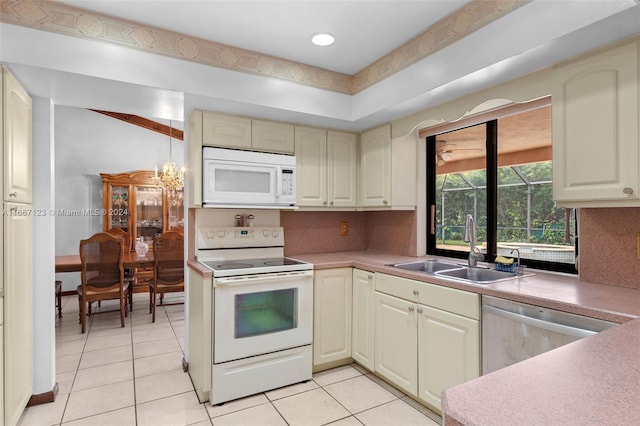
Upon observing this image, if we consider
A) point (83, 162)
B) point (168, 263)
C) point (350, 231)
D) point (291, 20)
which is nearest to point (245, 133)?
point (291, 20)

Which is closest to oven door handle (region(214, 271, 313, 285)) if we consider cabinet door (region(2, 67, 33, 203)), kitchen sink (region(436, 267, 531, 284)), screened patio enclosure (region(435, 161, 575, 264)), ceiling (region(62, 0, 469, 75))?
kitchen sink (region(436, 267, 531, 284))

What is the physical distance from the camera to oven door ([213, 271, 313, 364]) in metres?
2.38

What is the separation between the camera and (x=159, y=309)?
188 inches

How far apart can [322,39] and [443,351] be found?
6.97ft

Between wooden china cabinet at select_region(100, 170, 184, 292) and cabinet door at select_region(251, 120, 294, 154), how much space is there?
3376 mm

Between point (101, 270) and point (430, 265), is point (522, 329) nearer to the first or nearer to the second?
point (430, 265)

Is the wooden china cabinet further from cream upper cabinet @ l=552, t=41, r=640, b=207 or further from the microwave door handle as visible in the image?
cream upper cabinet @ l=552, t=41, r=640, b=207

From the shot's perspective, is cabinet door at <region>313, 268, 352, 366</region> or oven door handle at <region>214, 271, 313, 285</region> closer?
oven door handle at <region>214, 271, 313, 285</region>

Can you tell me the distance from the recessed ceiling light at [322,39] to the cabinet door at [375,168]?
954 millimetres

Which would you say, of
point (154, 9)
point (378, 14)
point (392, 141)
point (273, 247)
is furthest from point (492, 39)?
point (273, 247)

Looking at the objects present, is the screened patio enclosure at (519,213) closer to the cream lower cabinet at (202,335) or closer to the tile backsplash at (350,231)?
the tile backsplash at (350,231)

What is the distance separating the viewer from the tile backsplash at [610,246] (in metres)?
1.86

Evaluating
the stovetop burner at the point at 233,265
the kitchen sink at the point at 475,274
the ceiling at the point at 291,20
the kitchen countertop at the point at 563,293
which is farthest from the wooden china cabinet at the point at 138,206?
the kitchen countertop at the point at 563,293

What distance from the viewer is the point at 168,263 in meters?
4.36
